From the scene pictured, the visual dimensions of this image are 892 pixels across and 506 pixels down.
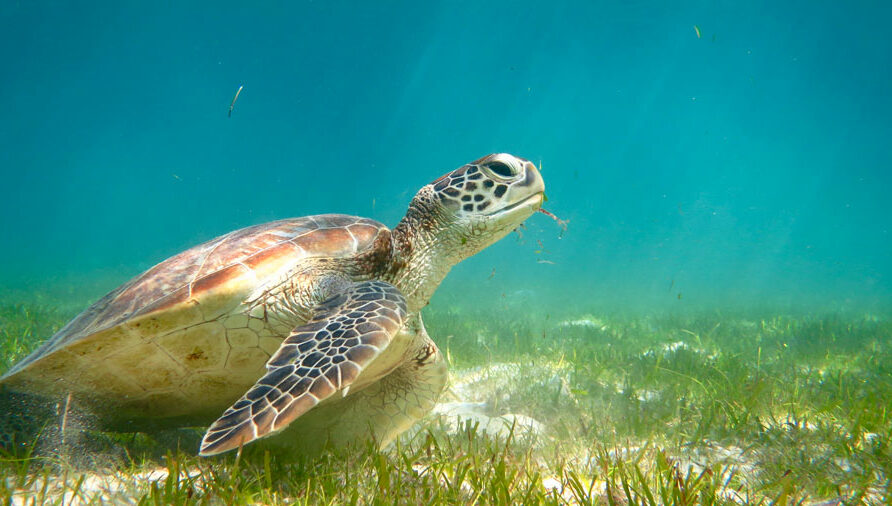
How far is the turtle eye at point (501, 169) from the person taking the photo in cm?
272

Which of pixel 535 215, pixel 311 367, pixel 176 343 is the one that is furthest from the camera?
pixel 535 215

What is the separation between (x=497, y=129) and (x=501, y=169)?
6784 cm

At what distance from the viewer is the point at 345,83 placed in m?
54.2

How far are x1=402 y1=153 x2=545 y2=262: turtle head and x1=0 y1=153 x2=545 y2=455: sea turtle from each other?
1 cm

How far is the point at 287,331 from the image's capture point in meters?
2.21

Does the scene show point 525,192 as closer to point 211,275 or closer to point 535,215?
point 211,275

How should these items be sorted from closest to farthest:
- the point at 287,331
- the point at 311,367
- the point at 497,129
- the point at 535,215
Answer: the point at 311,367 < the point at 287,331 < the point at 535,215 < the point at 497,129

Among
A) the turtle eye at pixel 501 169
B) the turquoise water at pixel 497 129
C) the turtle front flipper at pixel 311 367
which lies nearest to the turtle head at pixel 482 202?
the turtle eye at pixel 501 169

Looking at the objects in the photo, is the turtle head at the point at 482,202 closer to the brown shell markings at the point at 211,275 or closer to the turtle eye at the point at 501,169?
the turtle eye at the point at 501,169

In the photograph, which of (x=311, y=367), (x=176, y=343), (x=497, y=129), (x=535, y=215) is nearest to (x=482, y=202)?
(x=311, y=367)

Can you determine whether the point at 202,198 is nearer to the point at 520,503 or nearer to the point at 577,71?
the point at 577,71

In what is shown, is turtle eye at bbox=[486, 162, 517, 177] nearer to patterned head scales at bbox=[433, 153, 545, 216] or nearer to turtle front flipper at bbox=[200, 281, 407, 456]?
patterned head scales at bbox=[433, 153, 545, 216]

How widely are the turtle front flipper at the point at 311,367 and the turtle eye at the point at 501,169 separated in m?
1.29

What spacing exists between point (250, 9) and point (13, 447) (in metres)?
52.1
